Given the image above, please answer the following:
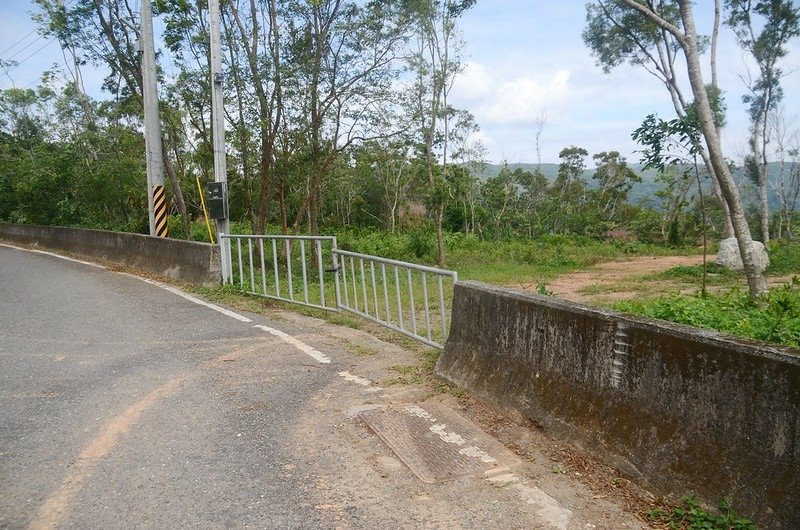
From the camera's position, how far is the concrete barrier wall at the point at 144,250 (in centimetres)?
1232

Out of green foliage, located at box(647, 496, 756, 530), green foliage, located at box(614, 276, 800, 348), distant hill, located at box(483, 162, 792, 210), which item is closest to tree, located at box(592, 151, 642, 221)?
distant hill, located at box(483, 162, 792, 210)

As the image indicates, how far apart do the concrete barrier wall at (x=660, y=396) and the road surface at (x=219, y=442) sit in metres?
0.45

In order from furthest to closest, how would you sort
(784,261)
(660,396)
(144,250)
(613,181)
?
(613,181) < (784,261) < (144,250) < (660,396)

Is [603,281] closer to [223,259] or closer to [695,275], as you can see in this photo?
[695,275]

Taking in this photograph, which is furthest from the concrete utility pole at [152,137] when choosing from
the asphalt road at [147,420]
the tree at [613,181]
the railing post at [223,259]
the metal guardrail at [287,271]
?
the tree at [613,181]

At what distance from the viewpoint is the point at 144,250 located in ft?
50.5

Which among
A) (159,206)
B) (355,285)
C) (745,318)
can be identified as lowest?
(745,318)

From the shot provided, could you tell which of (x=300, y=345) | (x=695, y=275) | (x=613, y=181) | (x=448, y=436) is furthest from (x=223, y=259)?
(x=613, y=181)

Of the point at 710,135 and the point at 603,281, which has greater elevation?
the point at 710,135

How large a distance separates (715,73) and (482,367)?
881 inches

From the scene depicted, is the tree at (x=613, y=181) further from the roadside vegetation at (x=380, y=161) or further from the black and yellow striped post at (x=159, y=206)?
the black and yellow striped post at (x=159, y=206)

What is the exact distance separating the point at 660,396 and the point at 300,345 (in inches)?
186

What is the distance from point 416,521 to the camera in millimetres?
3451

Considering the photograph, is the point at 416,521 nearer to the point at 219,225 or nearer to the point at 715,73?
the point at 219,225
